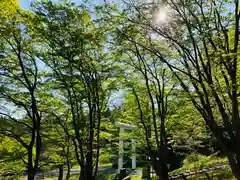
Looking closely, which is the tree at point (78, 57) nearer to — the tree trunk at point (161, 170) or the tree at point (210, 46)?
the tree at point (210, 46)

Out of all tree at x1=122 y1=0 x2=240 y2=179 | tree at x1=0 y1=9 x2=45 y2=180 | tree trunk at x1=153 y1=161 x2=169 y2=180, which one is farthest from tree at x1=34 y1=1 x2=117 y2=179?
tree trunk at x1=153 y1=161 x2=169 y2=180

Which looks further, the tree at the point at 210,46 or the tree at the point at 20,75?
the tree at the point at 20,75

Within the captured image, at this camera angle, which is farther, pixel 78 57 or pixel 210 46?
pixel 78 57

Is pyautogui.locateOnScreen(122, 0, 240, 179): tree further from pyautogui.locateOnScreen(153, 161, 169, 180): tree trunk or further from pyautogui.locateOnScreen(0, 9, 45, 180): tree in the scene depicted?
pyautogui.locateOnScreen(0, 9, 45, 180): tree

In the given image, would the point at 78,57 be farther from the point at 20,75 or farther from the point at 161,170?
the point at 161,170

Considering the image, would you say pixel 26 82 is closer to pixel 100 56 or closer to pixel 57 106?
pixel 57 106

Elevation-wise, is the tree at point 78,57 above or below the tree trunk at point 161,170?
above

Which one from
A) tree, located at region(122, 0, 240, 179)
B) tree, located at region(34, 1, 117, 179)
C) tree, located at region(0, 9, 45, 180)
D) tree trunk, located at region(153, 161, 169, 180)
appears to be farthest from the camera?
tree trunk, located at region(153, 161, 169, 180)

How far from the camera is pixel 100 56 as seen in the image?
7172 mm

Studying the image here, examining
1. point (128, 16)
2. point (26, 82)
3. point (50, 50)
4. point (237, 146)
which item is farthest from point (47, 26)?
point (237, 146)

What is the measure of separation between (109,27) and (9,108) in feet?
19.1

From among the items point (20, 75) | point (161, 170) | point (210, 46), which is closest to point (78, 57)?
point (20, 75)

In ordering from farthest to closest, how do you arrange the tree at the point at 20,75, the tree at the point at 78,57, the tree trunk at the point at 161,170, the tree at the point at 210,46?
the tree trunk at the point at 161,170 → the tree at the point at 20,75 → the tree at the point at 78,57 → the tree at the point at 210,46

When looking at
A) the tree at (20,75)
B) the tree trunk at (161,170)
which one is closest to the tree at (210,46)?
the tree trunk at (161,170)
